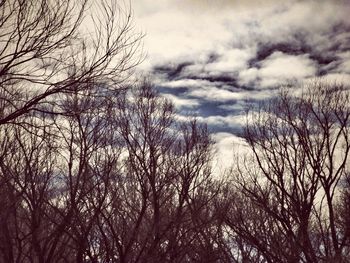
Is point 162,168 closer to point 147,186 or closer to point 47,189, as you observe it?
point 147,186

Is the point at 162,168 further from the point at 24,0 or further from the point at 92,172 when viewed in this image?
the point at 24,0

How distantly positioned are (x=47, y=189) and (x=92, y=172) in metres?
1.43

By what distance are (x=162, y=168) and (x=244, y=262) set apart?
39.0ft

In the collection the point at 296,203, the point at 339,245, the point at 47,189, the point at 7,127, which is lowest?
the point at 339,245

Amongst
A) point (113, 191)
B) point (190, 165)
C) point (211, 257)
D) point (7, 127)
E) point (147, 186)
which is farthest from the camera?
point (211, 257)

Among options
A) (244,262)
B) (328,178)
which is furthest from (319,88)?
(244,262)

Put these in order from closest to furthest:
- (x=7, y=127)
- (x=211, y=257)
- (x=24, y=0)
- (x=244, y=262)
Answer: (x=24, y=0) → (x=7, y=127) → (x=211, y=257) → (x=244, y=262)

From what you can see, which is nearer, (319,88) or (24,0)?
(24,0)

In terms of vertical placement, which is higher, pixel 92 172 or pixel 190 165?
pixel 190 165

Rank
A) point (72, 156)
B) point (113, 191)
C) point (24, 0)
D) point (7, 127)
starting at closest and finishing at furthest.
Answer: point (24, 0) → point (7, 127) → point (72, 156) → point (113, 191)

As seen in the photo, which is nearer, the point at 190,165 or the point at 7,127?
the point at 7,127

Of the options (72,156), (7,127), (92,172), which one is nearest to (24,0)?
(7,127)

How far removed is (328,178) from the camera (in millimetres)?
12641

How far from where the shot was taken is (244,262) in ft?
76.4
